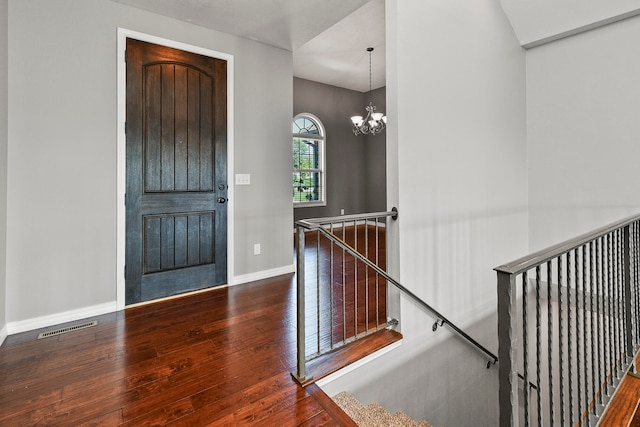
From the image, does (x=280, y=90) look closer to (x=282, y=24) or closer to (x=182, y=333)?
(x=282, y=24)

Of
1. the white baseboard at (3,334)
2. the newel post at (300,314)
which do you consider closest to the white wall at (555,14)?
the newel post at (300,314)

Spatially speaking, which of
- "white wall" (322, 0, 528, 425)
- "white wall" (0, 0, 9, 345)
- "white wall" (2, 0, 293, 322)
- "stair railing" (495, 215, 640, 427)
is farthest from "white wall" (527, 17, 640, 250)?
→ "white wall" (0, 0, 9, 345)

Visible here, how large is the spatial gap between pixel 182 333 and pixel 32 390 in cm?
85

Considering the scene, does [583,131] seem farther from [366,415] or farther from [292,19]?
[366,415]

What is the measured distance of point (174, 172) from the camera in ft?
10.1

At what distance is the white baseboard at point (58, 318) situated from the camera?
8.00 ft

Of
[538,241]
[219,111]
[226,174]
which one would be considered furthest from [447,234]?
[219,111]

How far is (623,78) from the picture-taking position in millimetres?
3396

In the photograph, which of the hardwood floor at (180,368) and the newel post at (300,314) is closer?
the hardwood floor at (180,368)

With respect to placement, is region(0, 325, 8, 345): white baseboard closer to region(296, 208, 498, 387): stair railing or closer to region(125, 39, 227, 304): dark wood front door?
region(125, 39, 227, 304): dark wood front door

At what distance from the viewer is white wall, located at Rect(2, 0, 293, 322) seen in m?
2.42

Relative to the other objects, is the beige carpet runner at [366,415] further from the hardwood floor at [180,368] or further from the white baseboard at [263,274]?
the white baseboard at [263,274]

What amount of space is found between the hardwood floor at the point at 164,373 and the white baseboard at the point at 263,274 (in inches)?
27.4

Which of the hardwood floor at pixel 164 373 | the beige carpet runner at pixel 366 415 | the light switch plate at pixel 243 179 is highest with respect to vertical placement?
the light switch plate at pixel 243 179
